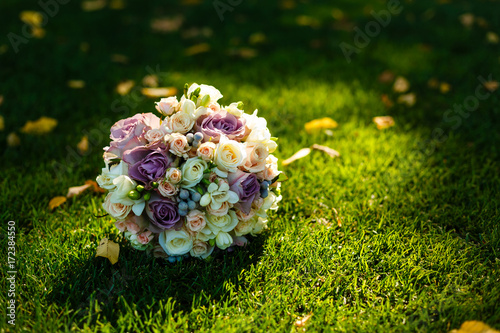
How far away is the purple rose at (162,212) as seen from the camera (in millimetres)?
1665

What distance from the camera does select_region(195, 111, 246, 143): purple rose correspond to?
1.74m

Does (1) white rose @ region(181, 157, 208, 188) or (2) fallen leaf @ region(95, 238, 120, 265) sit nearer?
(1) white rose @ region(181, 157, 208, 188)

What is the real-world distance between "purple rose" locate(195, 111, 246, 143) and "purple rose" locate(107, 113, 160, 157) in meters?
0.20

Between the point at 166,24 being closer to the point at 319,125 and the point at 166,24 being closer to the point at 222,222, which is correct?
the point at 319,125

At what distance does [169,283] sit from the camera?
5.61ft

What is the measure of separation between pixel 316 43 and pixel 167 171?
2.93 metres

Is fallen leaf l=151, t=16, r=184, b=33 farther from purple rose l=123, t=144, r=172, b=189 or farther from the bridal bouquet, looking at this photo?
purple rose l=123, t=144, r=172, b=189

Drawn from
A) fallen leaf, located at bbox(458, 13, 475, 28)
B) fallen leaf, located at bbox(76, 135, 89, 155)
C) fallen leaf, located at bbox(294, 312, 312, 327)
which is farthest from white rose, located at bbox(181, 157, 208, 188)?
fallen leaf, located at bbox(458, 13, 475, 28)

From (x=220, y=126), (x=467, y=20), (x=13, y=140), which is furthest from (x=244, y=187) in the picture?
(x=467, y=20)

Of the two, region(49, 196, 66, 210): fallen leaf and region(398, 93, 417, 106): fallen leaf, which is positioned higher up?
region(398, 93, 417, 106): fallen leaf

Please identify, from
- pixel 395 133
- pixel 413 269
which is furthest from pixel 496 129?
pixel 413 269

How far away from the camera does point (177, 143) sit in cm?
167

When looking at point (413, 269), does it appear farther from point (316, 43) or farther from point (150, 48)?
point (150, 48)

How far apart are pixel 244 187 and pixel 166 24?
342cm
